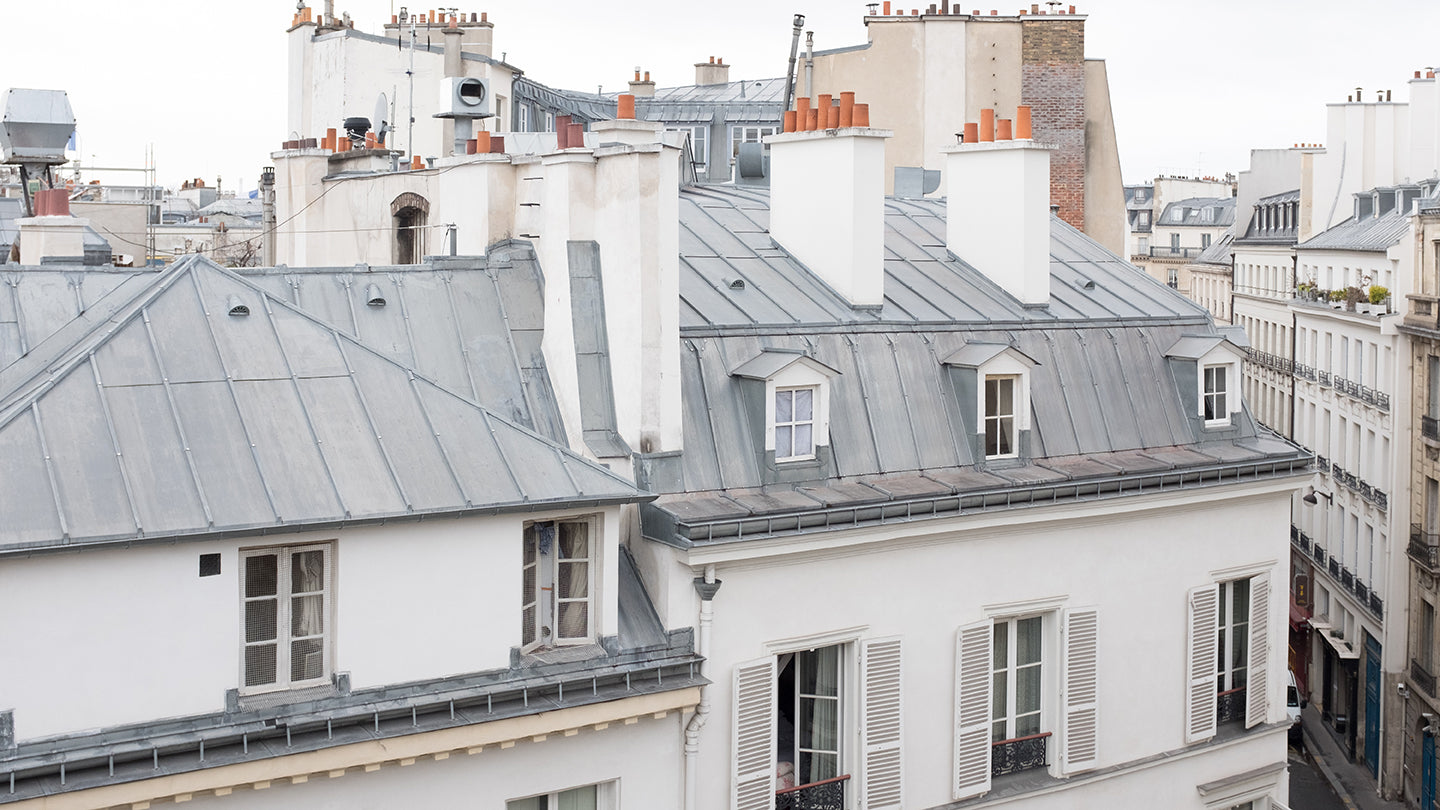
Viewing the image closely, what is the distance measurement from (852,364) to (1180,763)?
569 centimetres

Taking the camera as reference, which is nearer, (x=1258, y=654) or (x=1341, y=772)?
(x=1258, y=654)

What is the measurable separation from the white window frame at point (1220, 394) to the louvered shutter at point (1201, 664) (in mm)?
2011

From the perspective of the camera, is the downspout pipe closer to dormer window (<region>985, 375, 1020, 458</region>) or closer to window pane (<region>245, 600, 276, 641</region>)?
window pane (<region>245, 600, 276, 641</region>)

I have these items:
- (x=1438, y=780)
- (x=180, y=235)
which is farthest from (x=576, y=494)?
(x=180, y=235)

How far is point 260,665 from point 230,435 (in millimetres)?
1740

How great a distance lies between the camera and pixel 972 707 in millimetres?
15562

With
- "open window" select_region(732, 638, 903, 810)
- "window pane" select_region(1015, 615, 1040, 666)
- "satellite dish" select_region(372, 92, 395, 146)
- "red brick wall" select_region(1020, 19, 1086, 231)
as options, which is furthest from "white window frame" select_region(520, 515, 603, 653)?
"red brick wall" select_region(1020, 19, 1086, 231)

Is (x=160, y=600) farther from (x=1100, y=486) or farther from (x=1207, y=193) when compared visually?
(x=1207, y=193)

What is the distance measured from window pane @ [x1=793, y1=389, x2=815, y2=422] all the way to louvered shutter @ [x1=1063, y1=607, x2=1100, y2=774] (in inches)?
136

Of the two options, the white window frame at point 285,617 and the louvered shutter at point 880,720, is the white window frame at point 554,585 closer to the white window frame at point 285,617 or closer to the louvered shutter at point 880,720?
the white window frame at point 285,617

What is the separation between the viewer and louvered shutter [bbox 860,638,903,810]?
1478 centimetres

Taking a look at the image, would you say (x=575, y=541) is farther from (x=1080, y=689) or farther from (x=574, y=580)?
(x=1080, y=689)

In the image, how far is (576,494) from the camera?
13.0 metres

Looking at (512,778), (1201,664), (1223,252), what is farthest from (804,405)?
(1223,252)
